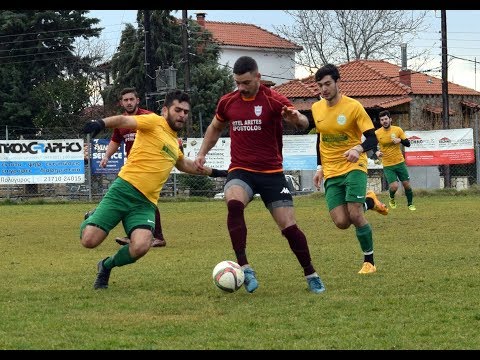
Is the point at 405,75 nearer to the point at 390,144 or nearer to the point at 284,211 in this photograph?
the point at 390,144

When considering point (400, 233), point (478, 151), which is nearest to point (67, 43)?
point (478, 151)

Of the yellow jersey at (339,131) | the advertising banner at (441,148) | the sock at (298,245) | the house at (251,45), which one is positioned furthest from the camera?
the house at (251,45)

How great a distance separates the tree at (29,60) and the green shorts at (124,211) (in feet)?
127

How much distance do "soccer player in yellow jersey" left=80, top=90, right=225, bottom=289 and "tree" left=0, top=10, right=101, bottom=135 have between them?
126ft

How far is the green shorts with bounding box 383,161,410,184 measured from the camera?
68.2 ft

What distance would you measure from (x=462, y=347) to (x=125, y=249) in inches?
154

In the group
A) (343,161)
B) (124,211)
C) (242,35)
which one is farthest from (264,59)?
(124,211)

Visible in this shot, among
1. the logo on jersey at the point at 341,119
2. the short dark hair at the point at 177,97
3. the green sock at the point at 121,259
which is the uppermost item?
the short dark hair at the point at 177,97

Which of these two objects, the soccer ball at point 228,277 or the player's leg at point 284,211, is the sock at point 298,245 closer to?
the player's leg at point 284,211

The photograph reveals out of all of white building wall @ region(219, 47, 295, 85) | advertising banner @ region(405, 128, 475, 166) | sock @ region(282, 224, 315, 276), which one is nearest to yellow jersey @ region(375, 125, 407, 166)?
advertising banner @ region(405, 128, 475, 166)

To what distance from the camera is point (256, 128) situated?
26.6 ft

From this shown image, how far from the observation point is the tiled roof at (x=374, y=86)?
51.8 meters

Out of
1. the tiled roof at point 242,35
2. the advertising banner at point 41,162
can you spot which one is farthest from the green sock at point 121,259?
the tiled roof at point 242,35
